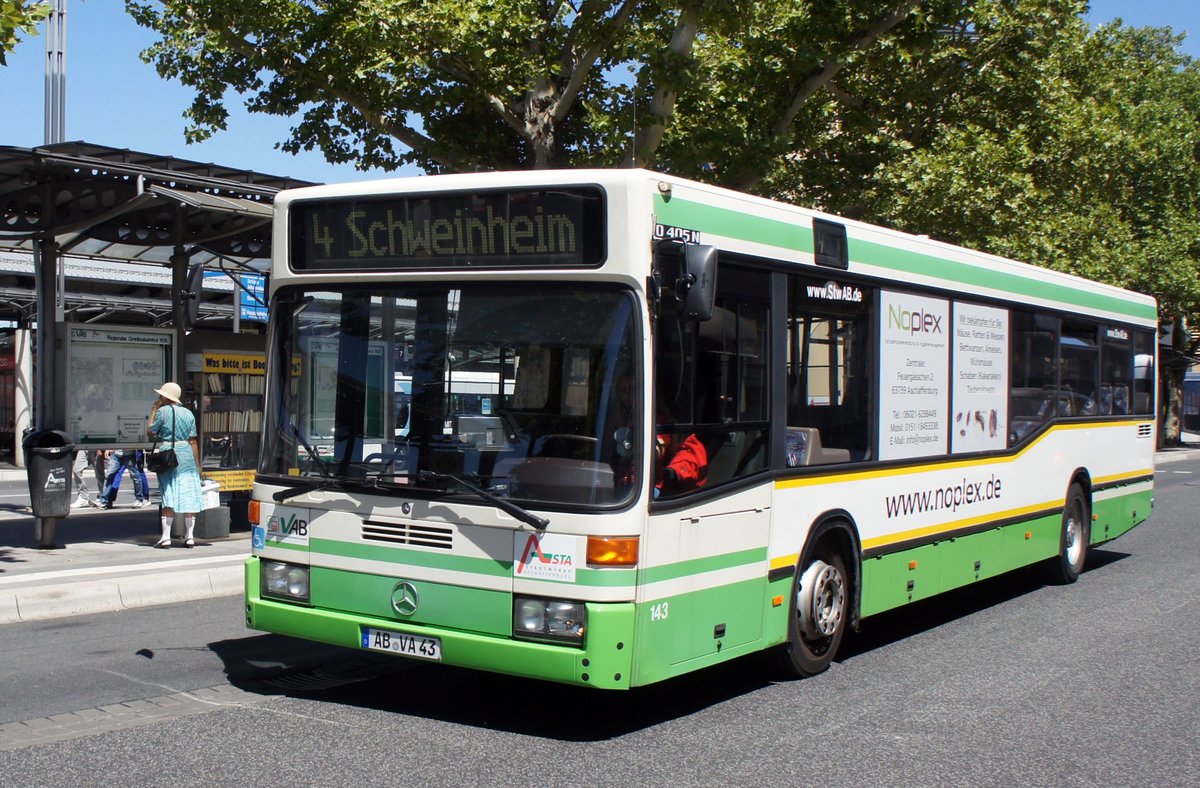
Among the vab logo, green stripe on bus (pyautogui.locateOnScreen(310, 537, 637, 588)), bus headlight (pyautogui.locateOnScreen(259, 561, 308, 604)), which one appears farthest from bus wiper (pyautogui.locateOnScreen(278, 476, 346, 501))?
bus headlight (pyautogui.locateOnScreen(259, 561, 308, 604))

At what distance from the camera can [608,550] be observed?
5891 mm

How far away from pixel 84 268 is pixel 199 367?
567 inches

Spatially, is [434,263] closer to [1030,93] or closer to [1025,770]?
[1025,770]

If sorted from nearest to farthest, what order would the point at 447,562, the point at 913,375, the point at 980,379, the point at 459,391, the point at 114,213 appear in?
the point at 447,562 < the point at 459,391 < the point at 913,375 < the point at 980,379 < the point at 114,213

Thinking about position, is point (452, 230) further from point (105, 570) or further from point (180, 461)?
point (180, 461)

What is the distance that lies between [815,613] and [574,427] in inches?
94.1

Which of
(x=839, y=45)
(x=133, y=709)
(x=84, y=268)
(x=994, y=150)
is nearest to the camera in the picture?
(x=133, y=709)

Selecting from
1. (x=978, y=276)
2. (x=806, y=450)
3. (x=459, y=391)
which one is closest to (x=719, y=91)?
(x=978, y=276)

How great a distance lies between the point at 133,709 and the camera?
663cm

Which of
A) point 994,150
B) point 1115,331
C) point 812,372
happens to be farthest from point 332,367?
point 994,150

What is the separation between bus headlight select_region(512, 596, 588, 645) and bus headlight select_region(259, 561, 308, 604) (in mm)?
1360

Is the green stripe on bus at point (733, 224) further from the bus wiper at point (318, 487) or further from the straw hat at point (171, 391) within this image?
the straw hat at point (171, 391)

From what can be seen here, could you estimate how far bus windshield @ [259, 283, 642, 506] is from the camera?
6000 mm

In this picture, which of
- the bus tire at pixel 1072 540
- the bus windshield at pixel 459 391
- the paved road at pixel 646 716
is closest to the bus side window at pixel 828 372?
the paved road at pixel 646 716
